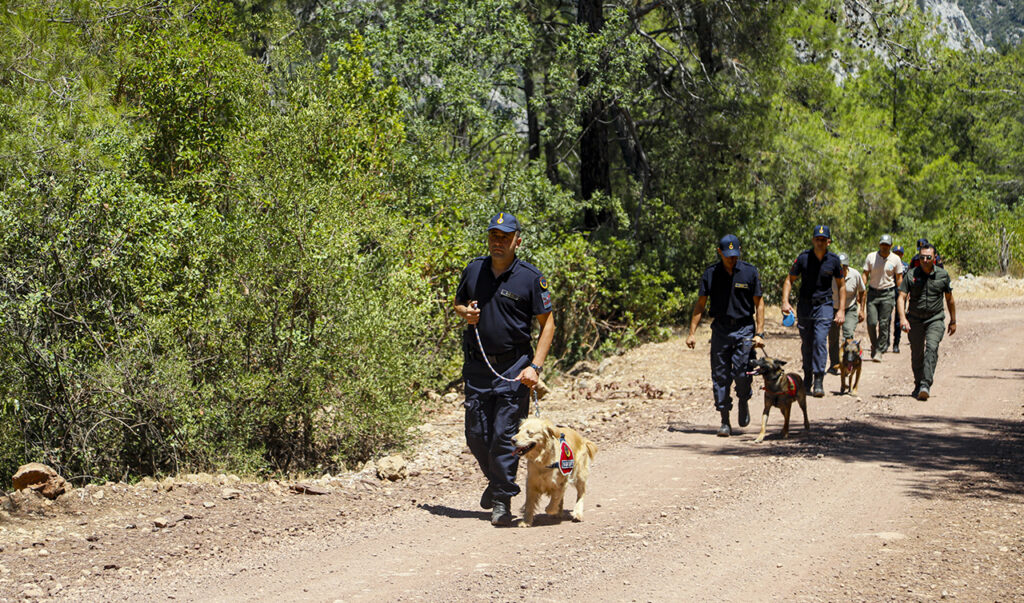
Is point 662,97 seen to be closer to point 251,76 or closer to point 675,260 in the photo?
point 675,260

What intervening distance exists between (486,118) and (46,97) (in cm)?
877

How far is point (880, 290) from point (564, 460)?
38.8 ft

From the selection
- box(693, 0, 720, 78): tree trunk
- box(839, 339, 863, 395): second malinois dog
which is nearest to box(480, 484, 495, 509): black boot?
box(839, 339, 863, 395): second malinois dog

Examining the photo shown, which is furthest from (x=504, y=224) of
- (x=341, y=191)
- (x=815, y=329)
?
(x=815, y=329)

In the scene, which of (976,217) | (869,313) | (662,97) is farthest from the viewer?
(976,217)

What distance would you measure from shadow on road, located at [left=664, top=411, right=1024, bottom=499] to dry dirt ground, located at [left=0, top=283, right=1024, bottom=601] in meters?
0.04

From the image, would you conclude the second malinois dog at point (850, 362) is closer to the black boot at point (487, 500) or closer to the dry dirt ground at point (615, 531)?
the dry dirt ground at point (615, 531)

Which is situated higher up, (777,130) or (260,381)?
(777,130)

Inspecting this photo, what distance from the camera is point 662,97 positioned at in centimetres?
2195

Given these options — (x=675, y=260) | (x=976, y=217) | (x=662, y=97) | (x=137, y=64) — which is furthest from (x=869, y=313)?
(x=976, y=217)

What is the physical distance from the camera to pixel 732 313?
10.4 meters

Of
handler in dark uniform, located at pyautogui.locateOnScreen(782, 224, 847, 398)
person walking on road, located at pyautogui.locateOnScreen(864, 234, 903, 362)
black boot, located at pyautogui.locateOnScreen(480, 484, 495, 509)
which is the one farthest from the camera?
person walking on road, located at pyautogui.locateOnScreen(864, 234, 903, 362)

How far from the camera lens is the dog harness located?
6738mm

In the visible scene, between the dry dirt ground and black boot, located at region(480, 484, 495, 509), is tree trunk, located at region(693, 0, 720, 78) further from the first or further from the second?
black boot, located at region(480, 484, 495, 509)
